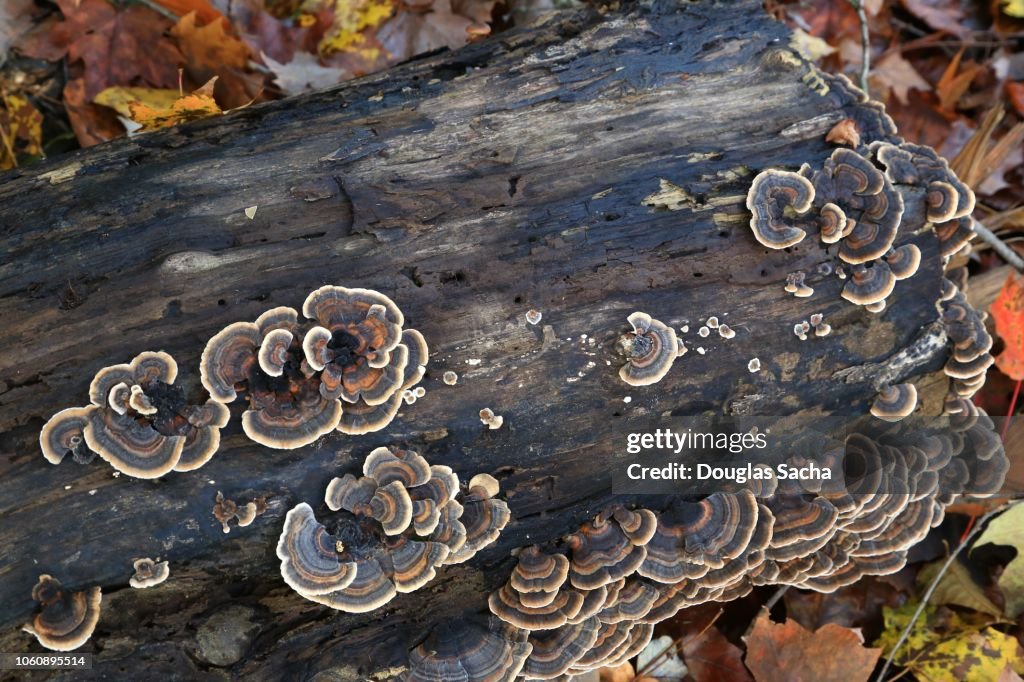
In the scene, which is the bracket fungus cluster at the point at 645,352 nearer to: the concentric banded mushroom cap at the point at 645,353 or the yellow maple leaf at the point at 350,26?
the concentric banded mushroom cap at the point at 645,353

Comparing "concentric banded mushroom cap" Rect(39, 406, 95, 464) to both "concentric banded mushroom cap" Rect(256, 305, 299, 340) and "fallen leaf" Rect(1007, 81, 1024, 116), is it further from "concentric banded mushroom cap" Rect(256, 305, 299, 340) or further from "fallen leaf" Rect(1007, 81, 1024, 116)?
"fallen leaf" Rect(1007, 81, 1024, 116)

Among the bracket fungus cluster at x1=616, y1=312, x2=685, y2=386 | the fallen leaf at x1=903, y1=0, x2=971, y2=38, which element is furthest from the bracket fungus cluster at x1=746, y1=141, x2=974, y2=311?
the fallen leaf at x1=903, y1=0, x2=971, y2=38

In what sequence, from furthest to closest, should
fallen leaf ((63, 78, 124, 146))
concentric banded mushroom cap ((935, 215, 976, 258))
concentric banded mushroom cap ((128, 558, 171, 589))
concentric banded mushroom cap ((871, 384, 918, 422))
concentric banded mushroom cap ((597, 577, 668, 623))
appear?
1. fallen leaf ((63, 78, 124, 146))
2. concentric banded mushroom cap ((935, 215, 976, 258))
3. concentric banded mushroom cap ((871, 384, 918, 422))
4. concentric banded mushroom cap ((597, 577, 668, 623))
5. concentric banded mushroom cap ((128, 558, 171, 589))

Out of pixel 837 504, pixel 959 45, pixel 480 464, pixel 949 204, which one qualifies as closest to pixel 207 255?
pixel 480 464

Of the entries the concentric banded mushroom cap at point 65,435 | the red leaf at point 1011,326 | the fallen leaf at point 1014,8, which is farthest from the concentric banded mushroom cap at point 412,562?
the fallen leaf at point 1014,8

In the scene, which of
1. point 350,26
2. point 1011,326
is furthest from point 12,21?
point 1011,326

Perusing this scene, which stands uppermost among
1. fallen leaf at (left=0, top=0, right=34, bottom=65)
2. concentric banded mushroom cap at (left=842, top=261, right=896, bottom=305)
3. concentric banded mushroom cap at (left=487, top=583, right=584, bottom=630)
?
fallen leaf at (left=0, top=0, right=34, bottom=65)
